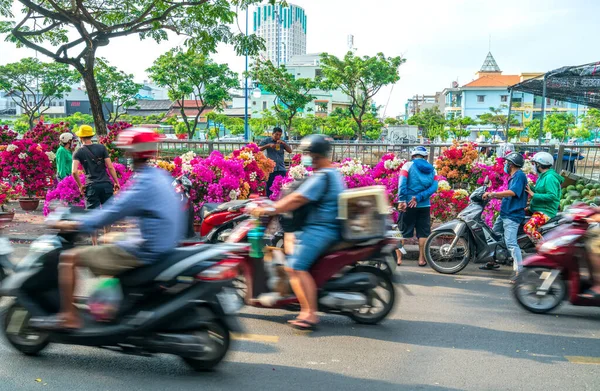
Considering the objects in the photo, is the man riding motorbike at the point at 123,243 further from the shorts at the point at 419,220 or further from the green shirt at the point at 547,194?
the green shirt at the point at 547,194

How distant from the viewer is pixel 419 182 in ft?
27.8

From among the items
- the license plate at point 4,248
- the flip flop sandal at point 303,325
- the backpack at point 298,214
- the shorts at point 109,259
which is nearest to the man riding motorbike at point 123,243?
the shorts at point 109,259

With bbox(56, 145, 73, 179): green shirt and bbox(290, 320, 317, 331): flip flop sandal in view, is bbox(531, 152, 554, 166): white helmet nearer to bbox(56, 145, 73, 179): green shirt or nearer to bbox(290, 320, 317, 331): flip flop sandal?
bbox(290, 320, 317, 331): flip flop sandal

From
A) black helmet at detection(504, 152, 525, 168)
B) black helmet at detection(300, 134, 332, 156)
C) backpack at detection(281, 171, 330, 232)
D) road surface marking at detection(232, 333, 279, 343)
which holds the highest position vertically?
black helmet at detection(300, 134, 332, 156)

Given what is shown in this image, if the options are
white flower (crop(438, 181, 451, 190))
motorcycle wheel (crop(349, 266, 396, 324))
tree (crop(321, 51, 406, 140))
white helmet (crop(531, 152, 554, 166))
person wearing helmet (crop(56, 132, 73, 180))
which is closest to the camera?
motorcycle wheel (crop(349, 266, 396, 324))

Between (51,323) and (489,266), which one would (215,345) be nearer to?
(51,323)

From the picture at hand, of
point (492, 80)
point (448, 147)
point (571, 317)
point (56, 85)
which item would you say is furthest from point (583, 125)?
point (571, 317)

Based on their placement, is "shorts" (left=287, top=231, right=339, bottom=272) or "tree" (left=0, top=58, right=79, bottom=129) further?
"tree" (left=0, top=58, right=79, bottom=129)

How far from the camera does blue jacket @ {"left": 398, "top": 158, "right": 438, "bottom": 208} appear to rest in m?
8.49

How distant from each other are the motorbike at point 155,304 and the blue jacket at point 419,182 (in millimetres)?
4591

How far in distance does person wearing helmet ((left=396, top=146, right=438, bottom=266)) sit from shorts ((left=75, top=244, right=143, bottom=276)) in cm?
508

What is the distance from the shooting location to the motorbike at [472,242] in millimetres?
8203

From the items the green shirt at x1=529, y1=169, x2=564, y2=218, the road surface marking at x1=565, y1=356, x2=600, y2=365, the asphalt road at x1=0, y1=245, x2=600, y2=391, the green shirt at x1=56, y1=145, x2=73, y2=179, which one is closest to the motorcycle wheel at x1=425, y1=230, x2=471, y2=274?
the green shirt at x1=529, y1=169, x2=564, y2=218

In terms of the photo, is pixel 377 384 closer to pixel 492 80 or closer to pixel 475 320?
pixel 475 320
